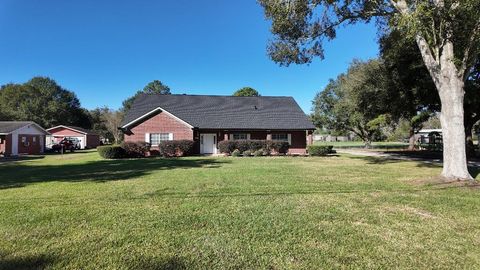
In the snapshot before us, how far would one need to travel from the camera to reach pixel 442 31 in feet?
34.1

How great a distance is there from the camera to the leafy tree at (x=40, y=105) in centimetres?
5878

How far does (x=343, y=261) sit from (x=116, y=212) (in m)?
4.57

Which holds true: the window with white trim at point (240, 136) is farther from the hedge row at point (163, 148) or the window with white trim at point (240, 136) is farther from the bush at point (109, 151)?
the bush at point (109, 151)

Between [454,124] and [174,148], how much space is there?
1904 cm

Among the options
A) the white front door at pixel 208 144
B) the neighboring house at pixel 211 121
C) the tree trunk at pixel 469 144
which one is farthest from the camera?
the white front door at pixel 208 144

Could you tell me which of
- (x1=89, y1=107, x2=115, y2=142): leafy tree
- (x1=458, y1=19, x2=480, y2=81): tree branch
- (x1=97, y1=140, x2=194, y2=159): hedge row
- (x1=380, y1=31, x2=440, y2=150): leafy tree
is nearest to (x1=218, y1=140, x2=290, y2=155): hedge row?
(x1=97, y1=140, x2=194, y2=159): hedge row

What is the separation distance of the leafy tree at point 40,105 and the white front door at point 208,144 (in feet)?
148

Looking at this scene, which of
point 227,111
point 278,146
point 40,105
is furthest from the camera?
point 40,105

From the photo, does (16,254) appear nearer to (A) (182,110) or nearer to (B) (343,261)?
(B) (343,261)

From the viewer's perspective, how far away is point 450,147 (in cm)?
1100

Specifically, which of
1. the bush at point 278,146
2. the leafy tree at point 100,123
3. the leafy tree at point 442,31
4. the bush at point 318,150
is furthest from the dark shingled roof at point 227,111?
the leafy tree at point 100,123

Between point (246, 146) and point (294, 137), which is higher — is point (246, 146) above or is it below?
below

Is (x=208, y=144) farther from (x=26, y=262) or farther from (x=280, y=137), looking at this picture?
(x=26, y=262)

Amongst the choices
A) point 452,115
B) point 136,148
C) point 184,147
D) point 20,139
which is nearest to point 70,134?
point 20,139
